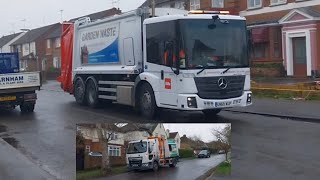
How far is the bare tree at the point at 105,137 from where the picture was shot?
437 cm

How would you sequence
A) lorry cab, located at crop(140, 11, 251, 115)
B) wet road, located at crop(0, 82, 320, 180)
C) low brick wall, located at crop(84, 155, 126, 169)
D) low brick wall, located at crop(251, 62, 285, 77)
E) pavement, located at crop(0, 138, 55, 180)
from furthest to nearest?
low brick wall, located at crop(251, 62, 285, 77) → lorry cab, located at crop(140, 11, 251, 115) → pavement, located at crop(0, 138, 55, 180) → wet road, located at crop(0, 82, 320, 180) → low brick wall, located at crop(84, 155, 126, 169)

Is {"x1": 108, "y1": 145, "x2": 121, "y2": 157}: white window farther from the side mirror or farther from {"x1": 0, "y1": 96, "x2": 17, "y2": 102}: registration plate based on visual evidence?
{"x1": 0, "y1": 96, "x2": 17, "y2": 102}: registration plate

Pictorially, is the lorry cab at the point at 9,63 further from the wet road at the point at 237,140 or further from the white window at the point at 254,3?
the white window at the point at 254,3

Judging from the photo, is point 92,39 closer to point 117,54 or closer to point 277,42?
point 117,54

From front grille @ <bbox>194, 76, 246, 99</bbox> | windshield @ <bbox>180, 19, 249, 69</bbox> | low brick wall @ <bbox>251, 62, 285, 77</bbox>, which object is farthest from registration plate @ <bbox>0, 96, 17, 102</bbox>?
low brick wall @ <bbox>251, 62, 285, 77</bbox>

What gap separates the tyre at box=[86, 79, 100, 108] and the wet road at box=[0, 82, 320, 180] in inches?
15.7

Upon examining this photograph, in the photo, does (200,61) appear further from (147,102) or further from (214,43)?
(147,102)

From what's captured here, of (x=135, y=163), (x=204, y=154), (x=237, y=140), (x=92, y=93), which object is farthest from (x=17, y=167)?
(x=92, y=93)

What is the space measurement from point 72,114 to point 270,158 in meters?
9.49

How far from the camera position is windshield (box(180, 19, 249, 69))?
12.9 metres

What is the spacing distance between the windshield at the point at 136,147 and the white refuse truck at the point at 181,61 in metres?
8.53

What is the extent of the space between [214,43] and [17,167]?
21.3 ft

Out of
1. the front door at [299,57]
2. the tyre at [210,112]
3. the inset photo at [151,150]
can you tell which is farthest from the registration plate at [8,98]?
the front door at [299,57]

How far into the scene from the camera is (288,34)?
33781 mm
